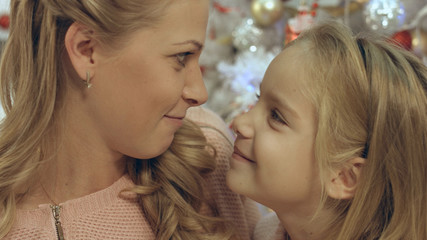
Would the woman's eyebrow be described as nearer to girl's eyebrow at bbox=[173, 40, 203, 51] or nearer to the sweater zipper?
girl's eyebrow at bbox=[173, 40, 203, 51]

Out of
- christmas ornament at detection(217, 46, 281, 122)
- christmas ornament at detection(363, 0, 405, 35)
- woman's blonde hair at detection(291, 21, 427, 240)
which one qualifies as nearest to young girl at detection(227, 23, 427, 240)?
woman's blonde hair at detection(291, 21, 427, 240)

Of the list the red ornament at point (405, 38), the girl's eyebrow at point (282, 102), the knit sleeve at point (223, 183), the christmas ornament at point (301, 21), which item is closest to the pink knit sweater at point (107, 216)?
the knit sleeve at point (223, 183)

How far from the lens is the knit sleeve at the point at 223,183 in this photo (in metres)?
1.37

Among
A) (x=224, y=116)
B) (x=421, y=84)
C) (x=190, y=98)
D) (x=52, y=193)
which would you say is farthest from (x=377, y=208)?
(x=224, y=116)

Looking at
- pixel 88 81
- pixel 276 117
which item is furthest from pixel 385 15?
pixel 88 81

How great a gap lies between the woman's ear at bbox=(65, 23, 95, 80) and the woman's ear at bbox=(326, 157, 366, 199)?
533 millimetres

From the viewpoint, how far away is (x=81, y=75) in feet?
3.71

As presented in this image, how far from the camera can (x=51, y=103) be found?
46.1 inches

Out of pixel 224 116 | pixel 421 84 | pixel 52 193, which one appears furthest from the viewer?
pixel 224 116

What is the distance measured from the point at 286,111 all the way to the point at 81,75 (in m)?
0.42

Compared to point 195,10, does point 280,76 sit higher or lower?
lower

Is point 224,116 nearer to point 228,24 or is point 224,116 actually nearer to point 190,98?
point 228,24

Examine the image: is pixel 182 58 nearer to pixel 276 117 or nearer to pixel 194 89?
pixel 194 89

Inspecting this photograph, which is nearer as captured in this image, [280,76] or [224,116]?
[280,76]
